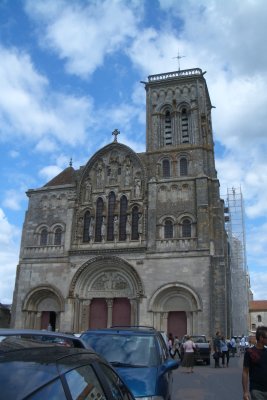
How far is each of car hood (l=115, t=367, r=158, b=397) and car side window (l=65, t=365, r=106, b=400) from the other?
285 centimetres

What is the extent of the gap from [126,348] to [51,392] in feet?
15.7

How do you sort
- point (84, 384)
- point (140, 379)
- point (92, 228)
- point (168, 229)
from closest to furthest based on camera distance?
point (84, 384)
point (140, 379)
point (168, 229)
point (92, 228)

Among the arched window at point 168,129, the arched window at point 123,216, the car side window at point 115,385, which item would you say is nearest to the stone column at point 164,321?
the arched window at point 123,216

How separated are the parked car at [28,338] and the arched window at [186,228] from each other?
21619 mm

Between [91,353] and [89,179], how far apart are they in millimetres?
26815

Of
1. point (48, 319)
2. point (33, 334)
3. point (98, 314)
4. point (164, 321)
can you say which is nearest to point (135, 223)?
point (98, 314)

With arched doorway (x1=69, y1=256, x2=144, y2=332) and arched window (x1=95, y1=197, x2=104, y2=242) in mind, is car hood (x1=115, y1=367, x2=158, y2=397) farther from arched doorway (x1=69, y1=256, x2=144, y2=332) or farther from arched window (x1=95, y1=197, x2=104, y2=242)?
arched window (x1=95, y1=197, x2=104, y2=242)

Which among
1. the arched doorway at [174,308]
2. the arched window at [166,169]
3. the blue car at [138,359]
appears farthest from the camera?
the arched window at [166,169]

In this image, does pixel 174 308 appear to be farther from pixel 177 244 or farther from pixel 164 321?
pixel 177 244

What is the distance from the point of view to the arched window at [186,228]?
1026 inches

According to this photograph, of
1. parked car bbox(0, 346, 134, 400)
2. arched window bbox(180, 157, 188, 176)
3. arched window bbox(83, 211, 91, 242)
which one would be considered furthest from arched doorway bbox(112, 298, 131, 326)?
parked car bbox(0, 346, 134, 400)

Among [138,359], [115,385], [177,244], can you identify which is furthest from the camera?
[177,244]

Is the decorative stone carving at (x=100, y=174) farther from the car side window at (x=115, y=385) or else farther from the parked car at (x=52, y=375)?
the parked car at (x=52, y=375)

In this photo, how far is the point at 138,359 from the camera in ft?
21.8
